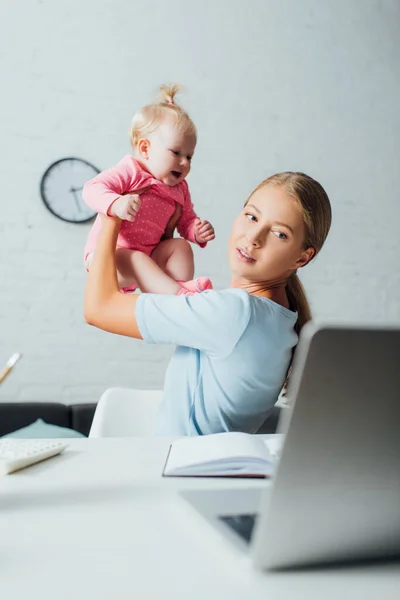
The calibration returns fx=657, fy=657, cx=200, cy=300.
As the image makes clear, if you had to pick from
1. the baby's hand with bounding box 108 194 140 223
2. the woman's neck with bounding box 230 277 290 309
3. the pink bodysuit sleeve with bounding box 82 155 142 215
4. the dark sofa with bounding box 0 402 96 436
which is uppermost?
the pink bodysuit sleeve with bounding box 82 155 142 215

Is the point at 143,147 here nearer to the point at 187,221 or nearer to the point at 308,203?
the point at 187,221

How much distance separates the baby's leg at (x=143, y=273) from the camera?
1.58m

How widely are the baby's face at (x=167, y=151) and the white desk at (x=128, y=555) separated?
99cm

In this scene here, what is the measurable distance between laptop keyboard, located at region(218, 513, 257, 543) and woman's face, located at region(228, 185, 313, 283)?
923 mm

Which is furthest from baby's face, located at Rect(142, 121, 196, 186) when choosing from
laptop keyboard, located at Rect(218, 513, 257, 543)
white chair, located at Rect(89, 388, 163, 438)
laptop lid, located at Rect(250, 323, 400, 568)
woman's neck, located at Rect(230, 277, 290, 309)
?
laptop lid, located at Rect(250, 323, 400, 568)

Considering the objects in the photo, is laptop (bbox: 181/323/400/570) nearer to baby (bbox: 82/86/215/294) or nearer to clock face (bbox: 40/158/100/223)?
baby (bbox: 82/86/215/294)

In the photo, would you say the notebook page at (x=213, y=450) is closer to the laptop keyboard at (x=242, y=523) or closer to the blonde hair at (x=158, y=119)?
the laptop keyboard at (x=242, y=523)

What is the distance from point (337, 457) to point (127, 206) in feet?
3.63

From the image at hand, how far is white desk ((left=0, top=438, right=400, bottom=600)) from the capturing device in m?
0.43

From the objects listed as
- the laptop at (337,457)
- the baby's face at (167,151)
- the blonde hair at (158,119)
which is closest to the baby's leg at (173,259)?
the baby's face at (167,151)

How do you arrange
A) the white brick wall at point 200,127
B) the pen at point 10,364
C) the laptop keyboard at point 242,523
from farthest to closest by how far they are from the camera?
the white brick wall at point 200,127
the pen at point 10,364
the laptop keyboard at point 242,523

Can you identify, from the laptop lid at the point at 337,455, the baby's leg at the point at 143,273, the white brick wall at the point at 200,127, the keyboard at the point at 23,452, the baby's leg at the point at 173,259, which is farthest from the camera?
the white brick wall at the point at 200,127

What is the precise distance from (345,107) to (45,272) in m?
1.91

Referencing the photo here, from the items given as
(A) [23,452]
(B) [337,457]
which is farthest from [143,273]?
(B) [337,457]
